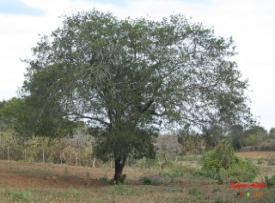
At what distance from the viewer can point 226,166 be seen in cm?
3303

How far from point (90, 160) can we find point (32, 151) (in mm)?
4769

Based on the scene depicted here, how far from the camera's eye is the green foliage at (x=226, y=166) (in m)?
31.4

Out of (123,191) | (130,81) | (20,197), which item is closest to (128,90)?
(130,81)

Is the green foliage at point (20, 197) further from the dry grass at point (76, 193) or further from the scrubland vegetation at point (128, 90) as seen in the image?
the scrubland vegetation at point (128, 90)

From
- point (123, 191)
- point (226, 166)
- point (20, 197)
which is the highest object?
point (226, 166)

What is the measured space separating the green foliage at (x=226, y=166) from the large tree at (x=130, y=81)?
9.81 metres

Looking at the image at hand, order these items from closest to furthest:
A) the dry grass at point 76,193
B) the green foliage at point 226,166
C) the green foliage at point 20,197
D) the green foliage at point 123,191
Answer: the green foliage at point 20,197 → the dry grass at point 76,193 → the green foliage at point 123,191 → the green foliage at point 226,166

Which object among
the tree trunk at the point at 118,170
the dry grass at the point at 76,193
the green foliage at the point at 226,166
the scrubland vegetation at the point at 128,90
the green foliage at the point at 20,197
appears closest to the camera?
the green foliage at the point at 20,197

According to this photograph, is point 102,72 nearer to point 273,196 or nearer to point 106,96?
point 106,96

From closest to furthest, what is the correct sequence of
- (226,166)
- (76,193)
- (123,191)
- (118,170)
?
1. (76,193)
2. (123,191)
3. (118,170)
4. (226,166)

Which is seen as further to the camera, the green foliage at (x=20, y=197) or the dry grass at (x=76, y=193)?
the dry grass at (x=76, y=193)

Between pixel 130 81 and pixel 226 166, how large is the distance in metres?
14.4

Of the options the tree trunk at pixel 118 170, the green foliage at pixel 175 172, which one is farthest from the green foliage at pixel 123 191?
the green foliage at pixel 175 172

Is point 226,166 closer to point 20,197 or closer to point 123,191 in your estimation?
point 123,191
